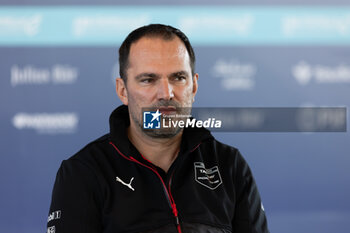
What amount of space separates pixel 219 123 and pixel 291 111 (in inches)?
20.2

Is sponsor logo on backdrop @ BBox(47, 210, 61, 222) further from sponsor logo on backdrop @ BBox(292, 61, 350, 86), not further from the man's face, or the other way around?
sponsor logo on backdrop @ BBox(292, 61, 350, 86)

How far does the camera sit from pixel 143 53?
131 cm

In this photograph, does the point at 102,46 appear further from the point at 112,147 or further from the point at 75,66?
the point at 112,147

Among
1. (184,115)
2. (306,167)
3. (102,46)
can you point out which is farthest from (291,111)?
(184,115)

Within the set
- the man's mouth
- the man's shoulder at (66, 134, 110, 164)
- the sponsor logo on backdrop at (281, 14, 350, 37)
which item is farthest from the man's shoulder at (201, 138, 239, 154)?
the sponsor logo on backdrop at (281, 14, 350, 37)

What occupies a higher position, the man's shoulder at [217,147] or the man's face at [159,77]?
the man's face at [159,77]

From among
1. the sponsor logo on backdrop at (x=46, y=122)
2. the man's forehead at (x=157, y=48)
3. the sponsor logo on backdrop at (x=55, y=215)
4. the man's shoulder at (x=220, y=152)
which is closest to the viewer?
the sponsor logo on backdrop at (x=55, y=215)

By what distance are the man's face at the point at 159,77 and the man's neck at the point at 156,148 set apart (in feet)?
0.18

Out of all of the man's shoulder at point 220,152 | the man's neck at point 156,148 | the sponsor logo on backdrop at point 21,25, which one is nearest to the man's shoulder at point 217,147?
the man's shoulder at point 220,152

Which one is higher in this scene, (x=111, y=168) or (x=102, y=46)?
(x=102, y=46)

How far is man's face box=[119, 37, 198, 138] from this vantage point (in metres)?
1.27

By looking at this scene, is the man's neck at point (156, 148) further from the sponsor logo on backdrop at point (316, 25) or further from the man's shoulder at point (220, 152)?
the sponsor logo on backdrop at point (316, 25)

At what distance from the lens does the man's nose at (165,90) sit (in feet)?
4.12

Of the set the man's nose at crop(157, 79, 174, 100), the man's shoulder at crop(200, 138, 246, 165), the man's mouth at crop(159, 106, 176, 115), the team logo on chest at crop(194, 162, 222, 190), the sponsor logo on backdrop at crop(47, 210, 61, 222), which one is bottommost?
the sponsor logo on backdrop at crop(47, 210, 61, 222)
